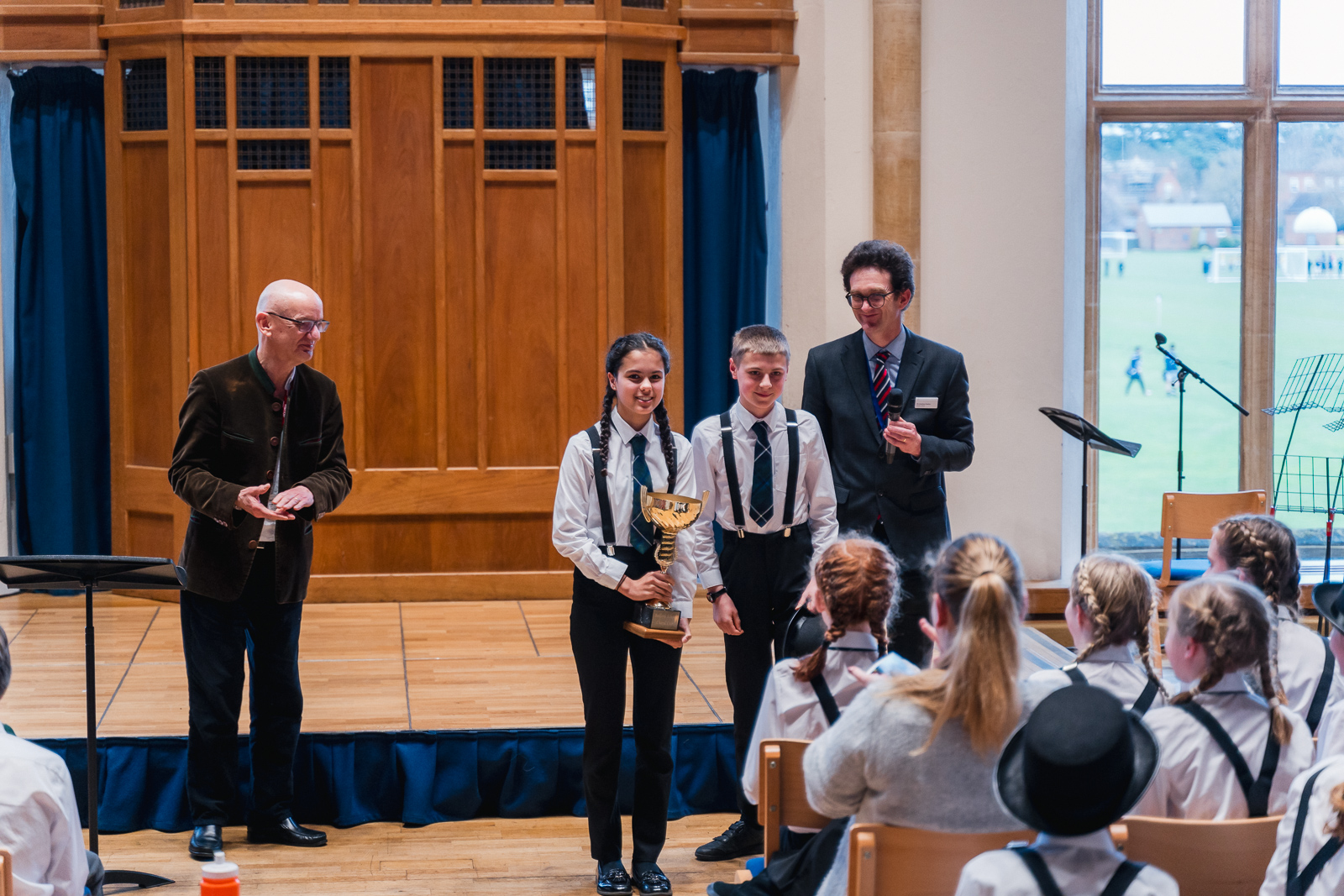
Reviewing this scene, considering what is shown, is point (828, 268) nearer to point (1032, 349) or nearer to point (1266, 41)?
point (1032, 349)

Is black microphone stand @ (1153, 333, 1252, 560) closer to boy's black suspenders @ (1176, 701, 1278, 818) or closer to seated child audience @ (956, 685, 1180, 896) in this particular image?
boy's black suspenders @ (1176, 701, 1278, 818)

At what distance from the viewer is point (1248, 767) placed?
238 centimetres

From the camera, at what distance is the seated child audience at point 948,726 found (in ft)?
6.87

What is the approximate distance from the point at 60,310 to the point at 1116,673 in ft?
18.6

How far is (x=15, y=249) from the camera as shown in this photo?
6.66 metres

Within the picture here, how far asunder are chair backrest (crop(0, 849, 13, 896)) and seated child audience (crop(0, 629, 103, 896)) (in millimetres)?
25

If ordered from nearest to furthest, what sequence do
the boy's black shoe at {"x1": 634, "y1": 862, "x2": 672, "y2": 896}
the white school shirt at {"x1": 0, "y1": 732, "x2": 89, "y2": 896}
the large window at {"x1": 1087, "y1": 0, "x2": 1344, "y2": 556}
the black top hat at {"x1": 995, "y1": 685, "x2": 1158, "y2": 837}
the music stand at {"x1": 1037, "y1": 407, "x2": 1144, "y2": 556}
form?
the black top hat at {"x1": 995, "y1": 685, "x2": 1158, "y2": 837} < the white school shirt at {"x1": 0, "y1": 732, "x2": 89, "y2": 896} < the boy's black shoe at {"x1": 634, "y1": 862, "x2": 672, "y2": 896} < the music stand at {"x1": 1037, "y1": 407, "x2": 1144, "y2": 556} < the large window at {"x1": 1087, "y1": 0, "x2": 1344, "y2": 556}

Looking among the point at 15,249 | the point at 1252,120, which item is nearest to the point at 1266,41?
the point at 1252,120

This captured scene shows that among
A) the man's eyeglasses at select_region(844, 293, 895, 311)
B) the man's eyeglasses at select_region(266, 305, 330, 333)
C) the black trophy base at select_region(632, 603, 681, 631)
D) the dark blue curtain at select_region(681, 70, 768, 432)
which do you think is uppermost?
the dark blue curtain at select_region(681, 70, 768, 432)

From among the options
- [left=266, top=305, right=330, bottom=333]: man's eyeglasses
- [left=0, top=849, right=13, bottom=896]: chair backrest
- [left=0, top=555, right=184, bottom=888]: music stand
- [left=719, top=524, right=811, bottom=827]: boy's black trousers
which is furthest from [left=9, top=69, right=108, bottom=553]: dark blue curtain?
[left=0, top=849, right=13, bottom=896]: chair backrest

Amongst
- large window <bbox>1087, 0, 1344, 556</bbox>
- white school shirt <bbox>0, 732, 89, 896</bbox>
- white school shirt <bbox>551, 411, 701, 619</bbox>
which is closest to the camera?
white school shirt <bbox>0, 732, 89, 896</bbox>

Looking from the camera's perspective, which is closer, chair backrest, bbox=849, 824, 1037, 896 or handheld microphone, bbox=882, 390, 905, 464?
chair backrest, bbox=849, 824, 1037, 896

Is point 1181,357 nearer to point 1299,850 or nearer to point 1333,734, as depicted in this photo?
point 1333,734

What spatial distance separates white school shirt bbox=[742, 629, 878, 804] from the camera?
277 cm
